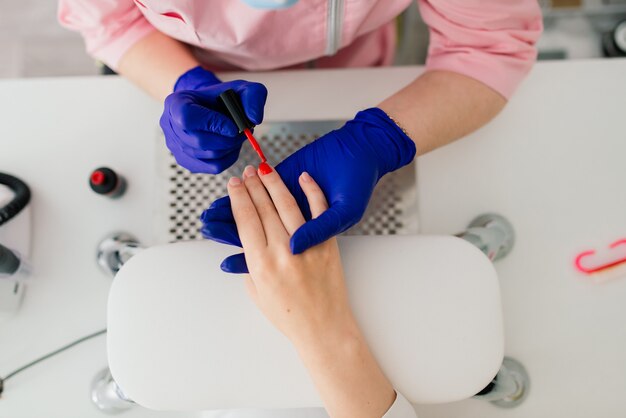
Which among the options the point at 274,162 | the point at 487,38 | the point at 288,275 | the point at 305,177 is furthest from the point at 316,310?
the point at 487,38

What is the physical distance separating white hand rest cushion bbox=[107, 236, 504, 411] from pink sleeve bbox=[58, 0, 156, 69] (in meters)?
0.38

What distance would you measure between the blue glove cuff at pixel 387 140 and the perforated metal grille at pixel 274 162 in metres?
0.13

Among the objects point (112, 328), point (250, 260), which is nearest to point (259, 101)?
point (250, 260)

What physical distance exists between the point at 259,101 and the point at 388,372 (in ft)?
1.13

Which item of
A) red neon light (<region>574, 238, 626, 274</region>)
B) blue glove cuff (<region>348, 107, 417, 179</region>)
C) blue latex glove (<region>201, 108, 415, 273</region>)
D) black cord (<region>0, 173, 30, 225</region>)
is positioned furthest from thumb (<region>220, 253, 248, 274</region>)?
red neon light (<region>574, 238, 626, 274</region>)

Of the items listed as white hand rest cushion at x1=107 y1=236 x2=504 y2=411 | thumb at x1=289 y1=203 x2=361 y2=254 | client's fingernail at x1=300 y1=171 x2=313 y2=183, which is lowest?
white hand rest cushion at x1=107 y1=236 x2=504 y2=411

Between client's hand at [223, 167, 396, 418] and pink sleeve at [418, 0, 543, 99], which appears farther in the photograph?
pink sleeve at [418, 0, 543, 99]

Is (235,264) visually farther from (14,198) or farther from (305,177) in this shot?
(14,198)

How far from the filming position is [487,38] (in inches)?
28.4

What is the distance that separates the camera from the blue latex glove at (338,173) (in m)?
0.57

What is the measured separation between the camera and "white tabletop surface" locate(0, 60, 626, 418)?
0.77 meters

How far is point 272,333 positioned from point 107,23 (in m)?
0.52

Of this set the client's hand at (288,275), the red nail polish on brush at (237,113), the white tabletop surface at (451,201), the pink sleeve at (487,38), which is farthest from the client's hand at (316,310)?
the pink sleeve at (487,38)

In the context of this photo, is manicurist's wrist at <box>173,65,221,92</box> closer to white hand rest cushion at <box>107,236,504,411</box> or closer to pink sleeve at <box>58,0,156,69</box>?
pink sleeve at <box>58,0,156,69</box>
